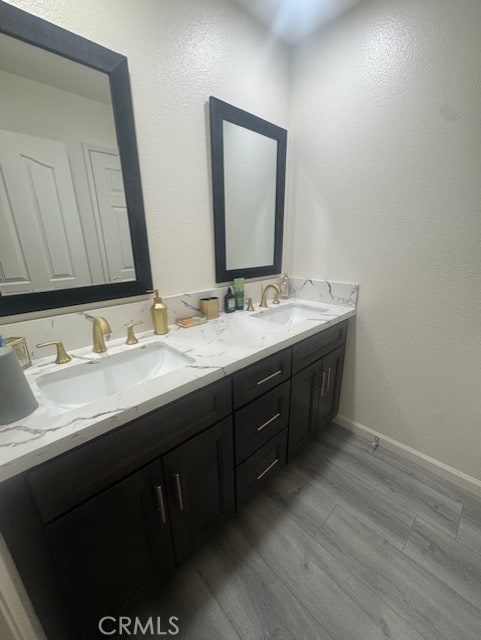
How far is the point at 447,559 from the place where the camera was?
1060mm

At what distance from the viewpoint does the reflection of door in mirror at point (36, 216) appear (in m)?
0.83

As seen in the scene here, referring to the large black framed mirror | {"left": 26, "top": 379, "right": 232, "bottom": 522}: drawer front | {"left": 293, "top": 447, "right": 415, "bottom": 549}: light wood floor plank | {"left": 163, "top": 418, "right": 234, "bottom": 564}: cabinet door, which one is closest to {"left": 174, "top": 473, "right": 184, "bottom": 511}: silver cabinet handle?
{"left": 163, "top": 418, "right": 234, "bottom": 564}: cabinet door

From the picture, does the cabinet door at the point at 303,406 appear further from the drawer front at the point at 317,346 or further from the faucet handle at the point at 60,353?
the faucet handle at the point at 60,353

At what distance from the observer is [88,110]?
3.04 feet

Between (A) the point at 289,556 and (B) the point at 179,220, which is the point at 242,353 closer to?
(B) the point at 179,220

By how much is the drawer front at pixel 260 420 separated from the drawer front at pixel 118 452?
0.57 ft

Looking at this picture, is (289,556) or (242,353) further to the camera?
(289,556)

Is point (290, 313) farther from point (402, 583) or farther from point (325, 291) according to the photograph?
point (402, 583)

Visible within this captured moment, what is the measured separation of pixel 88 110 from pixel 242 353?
3.36 feet

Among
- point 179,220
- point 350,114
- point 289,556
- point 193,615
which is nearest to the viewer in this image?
point 193,615

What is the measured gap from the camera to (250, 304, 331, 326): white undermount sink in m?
1.57

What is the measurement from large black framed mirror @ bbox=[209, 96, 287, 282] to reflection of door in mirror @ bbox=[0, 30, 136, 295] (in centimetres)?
51

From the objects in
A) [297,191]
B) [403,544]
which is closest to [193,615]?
[403,544]

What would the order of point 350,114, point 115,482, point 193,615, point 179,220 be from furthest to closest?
point 350,114, point 179,220, point 193,615, point 115,482
